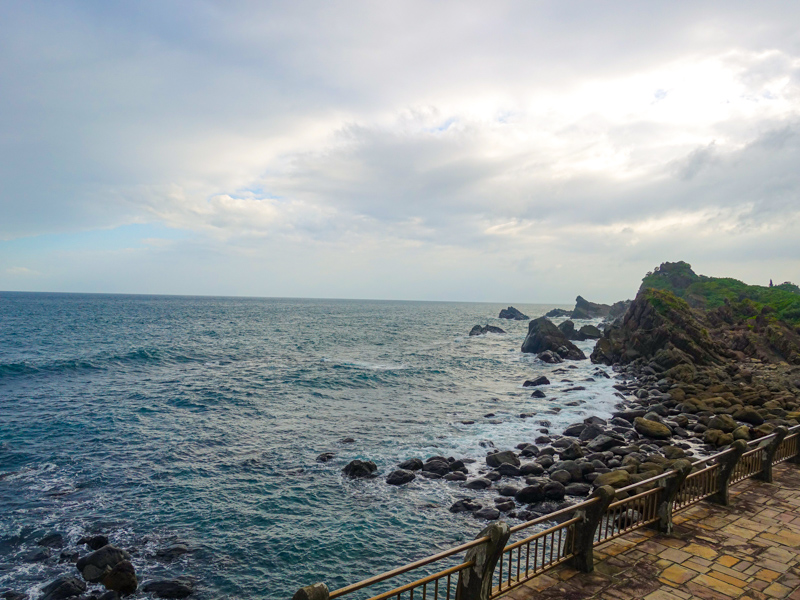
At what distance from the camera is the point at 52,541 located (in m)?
14.8

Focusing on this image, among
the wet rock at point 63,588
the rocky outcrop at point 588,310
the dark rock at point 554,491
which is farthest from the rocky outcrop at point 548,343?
the rocky outcrop at point 588,310

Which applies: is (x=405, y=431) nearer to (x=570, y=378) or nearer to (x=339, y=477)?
(x=339, y=477)

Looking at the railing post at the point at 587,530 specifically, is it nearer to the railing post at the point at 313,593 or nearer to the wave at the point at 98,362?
the railing post at the point at 313,593


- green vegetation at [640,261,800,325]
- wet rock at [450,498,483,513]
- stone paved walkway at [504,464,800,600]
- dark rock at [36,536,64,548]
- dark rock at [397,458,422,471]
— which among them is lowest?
dark rock at [36,536,64,548]

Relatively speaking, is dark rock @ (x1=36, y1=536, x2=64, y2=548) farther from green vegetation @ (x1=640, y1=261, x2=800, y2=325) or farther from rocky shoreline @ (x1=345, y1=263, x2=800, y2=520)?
green vegetation @ (x1=640, y1=261, x2=800, y2=325)

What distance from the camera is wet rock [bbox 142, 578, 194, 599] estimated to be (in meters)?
12.4

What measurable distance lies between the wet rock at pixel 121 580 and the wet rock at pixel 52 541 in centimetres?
334

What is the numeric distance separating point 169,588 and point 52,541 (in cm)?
556

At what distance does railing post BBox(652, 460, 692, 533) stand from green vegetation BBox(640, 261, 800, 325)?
62.6 m

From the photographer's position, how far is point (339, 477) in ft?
67.3

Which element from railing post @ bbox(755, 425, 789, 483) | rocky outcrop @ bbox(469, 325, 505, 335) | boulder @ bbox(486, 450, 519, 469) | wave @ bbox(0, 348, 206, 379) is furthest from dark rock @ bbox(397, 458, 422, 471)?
rocky outcrop @ bbox(469, 325, 505, 335)

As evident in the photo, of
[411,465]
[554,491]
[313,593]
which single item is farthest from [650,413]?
[313,593]

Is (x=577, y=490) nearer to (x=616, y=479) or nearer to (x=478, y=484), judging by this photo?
(x=616, y=479)

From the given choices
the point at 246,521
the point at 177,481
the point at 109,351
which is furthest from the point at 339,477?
the point at 109,351
